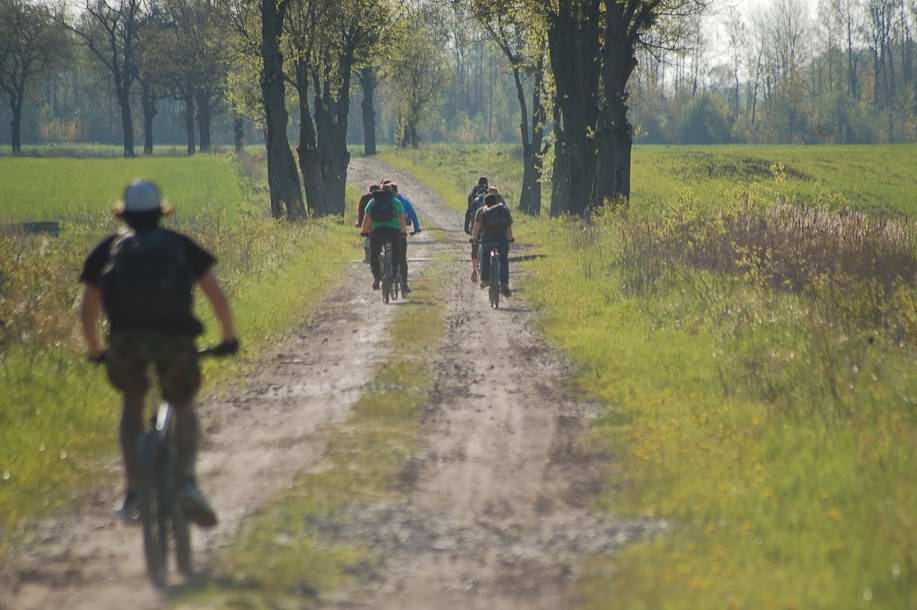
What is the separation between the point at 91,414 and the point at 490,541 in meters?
4.70

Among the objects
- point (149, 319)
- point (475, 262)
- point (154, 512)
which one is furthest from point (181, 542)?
point (475, 262)

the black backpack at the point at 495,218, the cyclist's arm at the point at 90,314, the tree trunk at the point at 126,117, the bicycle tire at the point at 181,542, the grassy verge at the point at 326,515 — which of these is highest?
the tree trunk at the point at 126,117

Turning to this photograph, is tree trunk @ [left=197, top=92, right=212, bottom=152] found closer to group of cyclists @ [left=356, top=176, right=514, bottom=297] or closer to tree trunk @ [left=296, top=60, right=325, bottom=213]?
tree trunk @ [left=296, top=60, right=325, bottom=213]

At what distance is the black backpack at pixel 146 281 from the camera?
224 inches

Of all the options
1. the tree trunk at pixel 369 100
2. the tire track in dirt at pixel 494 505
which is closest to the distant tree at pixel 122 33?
the tree trunk at pixel 369 100

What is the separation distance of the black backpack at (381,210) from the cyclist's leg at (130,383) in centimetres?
1269

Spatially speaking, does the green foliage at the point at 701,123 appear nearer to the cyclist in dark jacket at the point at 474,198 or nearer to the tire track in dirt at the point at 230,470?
the cyclist in dark jacket at the point at 474,198

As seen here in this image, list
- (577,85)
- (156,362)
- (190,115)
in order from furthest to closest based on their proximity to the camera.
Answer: (190,115) < (577,85) < (156,362)

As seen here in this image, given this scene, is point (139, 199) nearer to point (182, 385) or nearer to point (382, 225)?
point (182, 385)

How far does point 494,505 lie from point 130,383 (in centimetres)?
240

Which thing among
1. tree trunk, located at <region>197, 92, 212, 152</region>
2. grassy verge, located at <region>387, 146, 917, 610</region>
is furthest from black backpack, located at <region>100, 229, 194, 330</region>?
tree trunk, located at <region>197, 92, 212, 152</region>

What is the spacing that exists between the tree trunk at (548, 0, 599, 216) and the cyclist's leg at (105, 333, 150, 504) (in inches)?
1042

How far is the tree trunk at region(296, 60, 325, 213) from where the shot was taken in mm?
38906

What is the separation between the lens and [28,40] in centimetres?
7769
